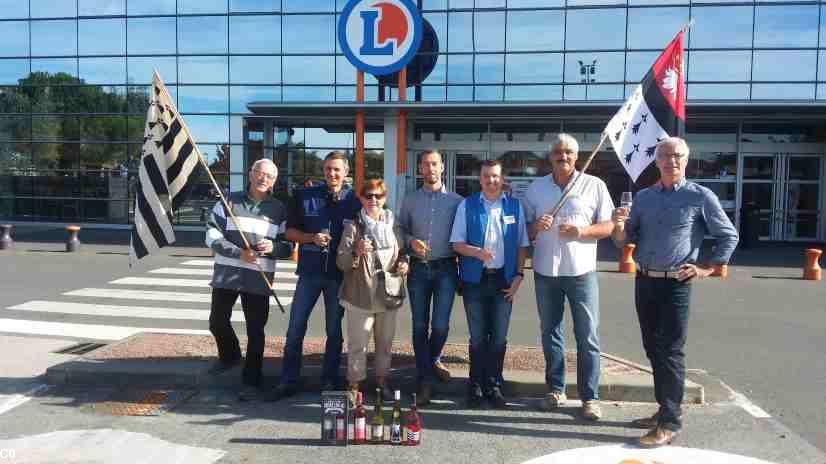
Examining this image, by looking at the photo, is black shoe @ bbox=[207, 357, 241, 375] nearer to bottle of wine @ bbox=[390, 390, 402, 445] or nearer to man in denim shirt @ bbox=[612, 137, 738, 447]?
bottle of wine @ bbox=[390, 390, 402, 445]

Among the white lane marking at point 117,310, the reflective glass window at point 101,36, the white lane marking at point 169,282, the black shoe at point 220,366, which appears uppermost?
the reflective glass window at point 101,36

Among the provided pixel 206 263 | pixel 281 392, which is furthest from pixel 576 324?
pixel 206 263

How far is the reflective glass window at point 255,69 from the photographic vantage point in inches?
928

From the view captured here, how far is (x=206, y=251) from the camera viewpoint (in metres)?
17.1

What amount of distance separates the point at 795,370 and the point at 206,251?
1416cm

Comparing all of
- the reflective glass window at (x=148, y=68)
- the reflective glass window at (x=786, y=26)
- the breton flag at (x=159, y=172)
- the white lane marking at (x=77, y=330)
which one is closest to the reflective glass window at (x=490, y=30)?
the reflective glass window at (x=786, y=26)

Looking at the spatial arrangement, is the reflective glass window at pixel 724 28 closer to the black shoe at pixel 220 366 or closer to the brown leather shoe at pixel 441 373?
the brown leather shoe at pixel 441 373

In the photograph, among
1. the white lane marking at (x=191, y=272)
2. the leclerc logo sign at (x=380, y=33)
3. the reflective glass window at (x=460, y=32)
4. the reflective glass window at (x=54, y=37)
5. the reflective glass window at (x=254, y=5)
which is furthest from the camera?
the reflective glass window at (x=54, y=37)

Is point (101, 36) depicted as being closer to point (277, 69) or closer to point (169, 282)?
point (277, 69)

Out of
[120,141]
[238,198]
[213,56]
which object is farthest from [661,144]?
[120,141]

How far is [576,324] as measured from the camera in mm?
5070

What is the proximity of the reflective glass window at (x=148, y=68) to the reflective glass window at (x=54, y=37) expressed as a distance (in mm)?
2475

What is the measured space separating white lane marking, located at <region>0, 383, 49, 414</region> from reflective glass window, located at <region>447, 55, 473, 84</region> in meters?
18.8

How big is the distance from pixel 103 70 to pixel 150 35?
91.2 inches
